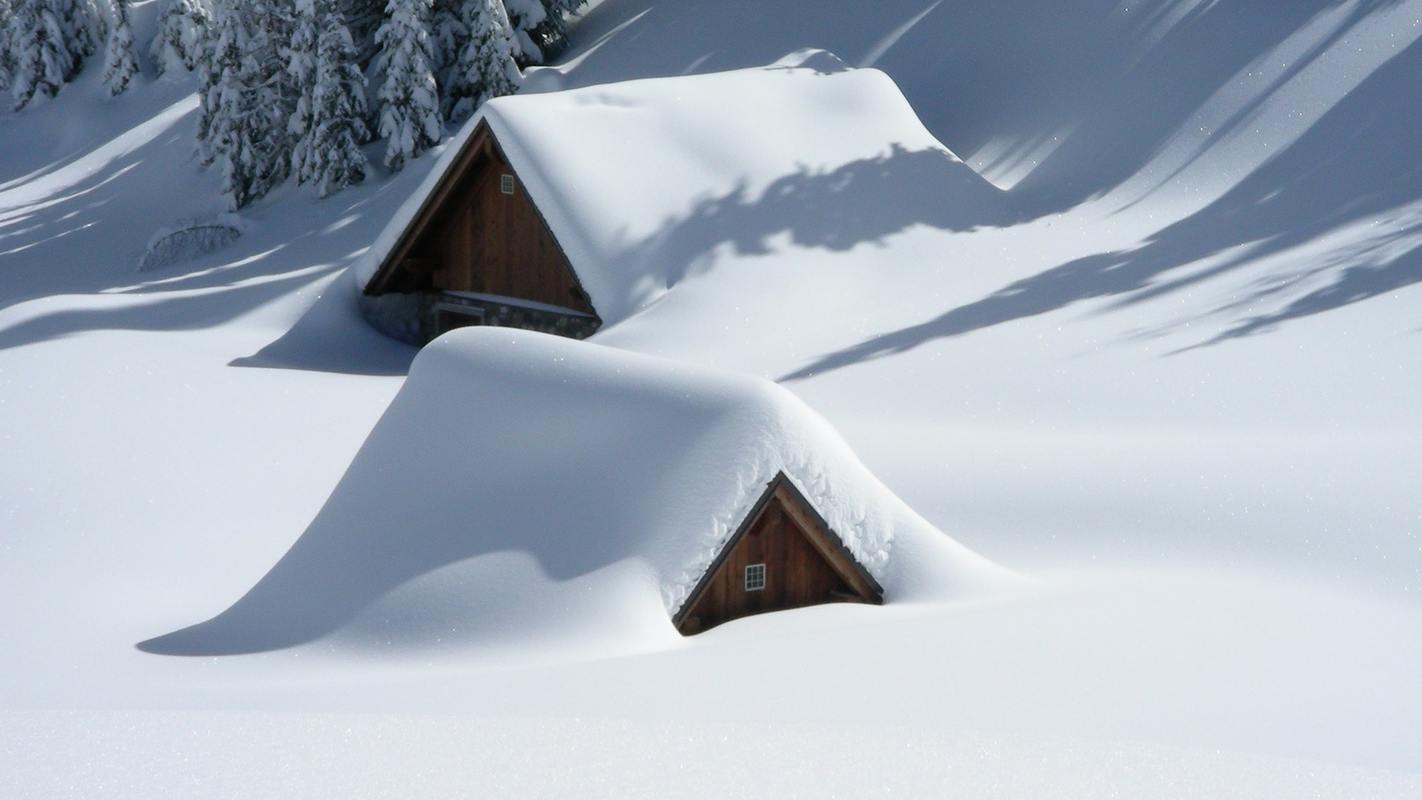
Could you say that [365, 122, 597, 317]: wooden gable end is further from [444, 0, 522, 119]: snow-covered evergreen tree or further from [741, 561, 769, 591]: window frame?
[741, 561, 769, 591]: window frame

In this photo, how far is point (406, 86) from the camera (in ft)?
92.9

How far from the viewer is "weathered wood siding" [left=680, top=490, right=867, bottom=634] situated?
9.54 meters

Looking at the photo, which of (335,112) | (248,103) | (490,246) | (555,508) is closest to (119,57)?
(248,103)

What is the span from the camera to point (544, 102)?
21.0 meters

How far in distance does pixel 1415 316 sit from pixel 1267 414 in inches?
128

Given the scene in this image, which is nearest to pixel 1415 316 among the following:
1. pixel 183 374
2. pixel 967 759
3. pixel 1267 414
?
pixel 1267 414

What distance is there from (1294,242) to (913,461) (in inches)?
345

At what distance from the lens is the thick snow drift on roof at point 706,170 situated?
19.9m

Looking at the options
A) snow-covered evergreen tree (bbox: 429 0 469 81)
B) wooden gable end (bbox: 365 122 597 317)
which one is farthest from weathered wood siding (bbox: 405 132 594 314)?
snow-covered evergreen tree (bbox: 429 0 469 81)

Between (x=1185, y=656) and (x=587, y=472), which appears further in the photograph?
(x=587, y=472)

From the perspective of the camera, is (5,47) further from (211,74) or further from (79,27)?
(211,74)

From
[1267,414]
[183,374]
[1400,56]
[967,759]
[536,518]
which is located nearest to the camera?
[967,759]

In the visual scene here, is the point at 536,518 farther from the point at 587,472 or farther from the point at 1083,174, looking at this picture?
the point at 1083,174

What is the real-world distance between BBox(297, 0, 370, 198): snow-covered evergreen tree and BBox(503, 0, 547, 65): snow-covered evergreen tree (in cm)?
332
